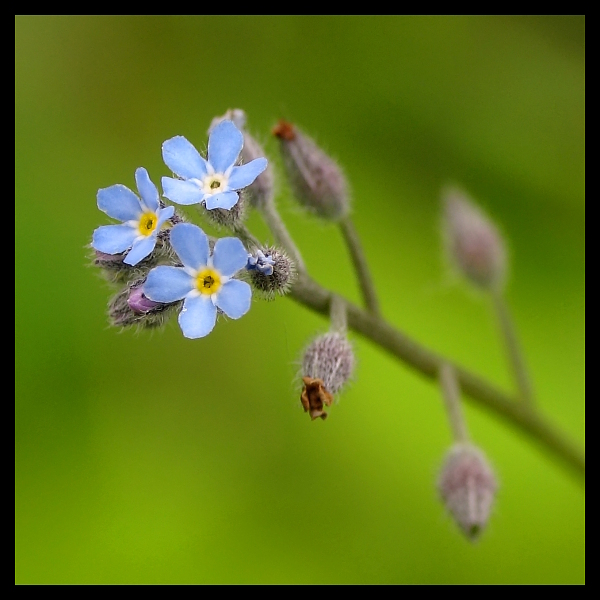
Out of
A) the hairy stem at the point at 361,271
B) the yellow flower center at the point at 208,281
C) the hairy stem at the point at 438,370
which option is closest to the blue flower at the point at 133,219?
the yellow flower center at the point at 208,281

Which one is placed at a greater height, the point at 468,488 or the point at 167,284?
the point at 167,284

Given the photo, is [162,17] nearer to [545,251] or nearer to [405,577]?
[545,251]

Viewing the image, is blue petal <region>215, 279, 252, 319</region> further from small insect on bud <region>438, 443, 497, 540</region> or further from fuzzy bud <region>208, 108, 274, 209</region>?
small insect on bud <region>438, 443, 497, 540</region>

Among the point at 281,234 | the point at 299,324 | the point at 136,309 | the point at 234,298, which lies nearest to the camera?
the point at 234,298

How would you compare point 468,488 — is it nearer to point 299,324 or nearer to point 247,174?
point 247,174

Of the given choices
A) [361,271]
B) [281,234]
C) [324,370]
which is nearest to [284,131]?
[281,234]
